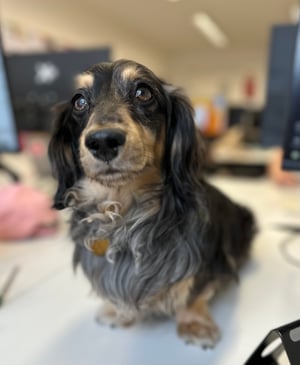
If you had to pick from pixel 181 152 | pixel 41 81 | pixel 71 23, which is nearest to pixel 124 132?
pixel 181 152

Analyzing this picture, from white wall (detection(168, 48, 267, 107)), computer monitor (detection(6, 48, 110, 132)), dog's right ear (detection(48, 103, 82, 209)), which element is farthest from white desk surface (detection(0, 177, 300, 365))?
white wall (detection(168, 48, 267, 107))

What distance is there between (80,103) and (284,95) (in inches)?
26.6

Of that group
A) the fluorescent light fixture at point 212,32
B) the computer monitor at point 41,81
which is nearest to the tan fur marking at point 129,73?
the computer monitor at point 41,81

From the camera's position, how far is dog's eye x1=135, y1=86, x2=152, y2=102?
51 centimetres

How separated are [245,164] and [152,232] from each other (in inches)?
56.0

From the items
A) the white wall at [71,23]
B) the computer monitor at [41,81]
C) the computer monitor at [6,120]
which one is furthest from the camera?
the white wall at [71,23]

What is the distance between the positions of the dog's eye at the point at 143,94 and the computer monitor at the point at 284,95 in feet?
1.20

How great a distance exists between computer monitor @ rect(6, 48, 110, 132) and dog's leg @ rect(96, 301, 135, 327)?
0.87m

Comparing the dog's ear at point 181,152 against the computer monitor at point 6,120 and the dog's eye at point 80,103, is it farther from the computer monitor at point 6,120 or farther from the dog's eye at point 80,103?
the computer monitor at point 6,120

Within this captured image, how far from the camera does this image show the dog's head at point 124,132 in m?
0.46

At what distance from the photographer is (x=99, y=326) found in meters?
0.57

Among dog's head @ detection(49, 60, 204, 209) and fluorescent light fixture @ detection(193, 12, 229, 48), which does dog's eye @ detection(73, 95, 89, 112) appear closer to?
dog's head @ detection(49, 60, 204, 209)

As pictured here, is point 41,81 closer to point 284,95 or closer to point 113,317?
point 284,95

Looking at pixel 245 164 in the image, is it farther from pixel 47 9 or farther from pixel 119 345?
pixel 47 9
